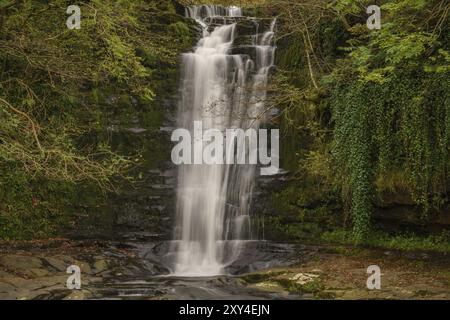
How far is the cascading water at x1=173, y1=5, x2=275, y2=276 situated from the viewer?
47.9 feet

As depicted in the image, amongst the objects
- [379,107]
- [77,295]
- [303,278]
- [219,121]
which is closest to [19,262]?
[77,295]

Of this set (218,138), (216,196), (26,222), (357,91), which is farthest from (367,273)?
(26,222)

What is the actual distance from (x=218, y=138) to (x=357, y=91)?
4.81 meters

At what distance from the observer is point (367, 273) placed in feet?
37.8

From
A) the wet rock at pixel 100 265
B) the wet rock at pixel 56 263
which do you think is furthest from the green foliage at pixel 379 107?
the wet rock at pixel 56 263

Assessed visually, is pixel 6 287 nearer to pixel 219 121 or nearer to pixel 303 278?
pixel 303 278

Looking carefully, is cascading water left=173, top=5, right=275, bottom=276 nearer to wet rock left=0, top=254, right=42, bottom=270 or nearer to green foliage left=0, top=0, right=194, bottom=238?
green foliage left=0, top=0, right=194, bottom=238

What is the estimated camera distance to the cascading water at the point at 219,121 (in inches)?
574

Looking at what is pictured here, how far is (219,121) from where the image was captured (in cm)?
1694

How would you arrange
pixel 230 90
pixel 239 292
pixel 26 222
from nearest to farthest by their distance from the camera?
pixel 239 292, pixel 26 222, pixel 230 90

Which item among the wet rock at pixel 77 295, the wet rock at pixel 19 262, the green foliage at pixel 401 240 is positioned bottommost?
the wet rock at pixel 77 295

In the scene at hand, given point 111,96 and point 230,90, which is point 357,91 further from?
point 111,96

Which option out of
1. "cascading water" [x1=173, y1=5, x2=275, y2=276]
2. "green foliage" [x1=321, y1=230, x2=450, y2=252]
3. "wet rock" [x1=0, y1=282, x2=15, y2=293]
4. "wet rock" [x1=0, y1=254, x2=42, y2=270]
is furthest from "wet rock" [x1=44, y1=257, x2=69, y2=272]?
"green foliage" [x1=321, y1=230, x2=450, y2=252]

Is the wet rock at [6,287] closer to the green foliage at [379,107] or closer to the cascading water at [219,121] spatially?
the cascading water at [219,121]
